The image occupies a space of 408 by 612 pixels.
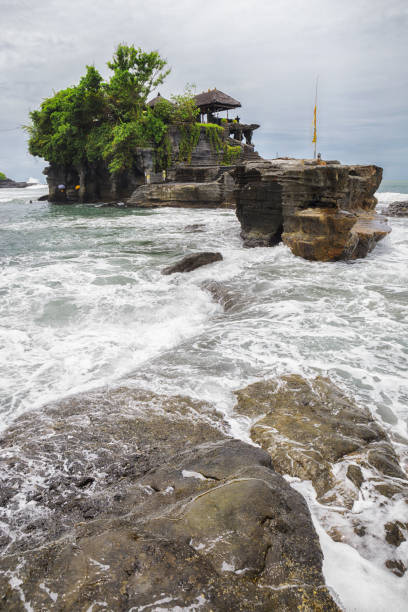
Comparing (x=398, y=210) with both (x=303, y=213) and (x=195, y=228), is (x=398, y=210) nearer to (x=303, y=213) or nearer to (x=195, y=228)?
(x=195, y=228)

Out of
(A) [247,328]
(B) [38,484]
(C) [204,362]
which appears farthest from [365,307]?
(B) [38,484]

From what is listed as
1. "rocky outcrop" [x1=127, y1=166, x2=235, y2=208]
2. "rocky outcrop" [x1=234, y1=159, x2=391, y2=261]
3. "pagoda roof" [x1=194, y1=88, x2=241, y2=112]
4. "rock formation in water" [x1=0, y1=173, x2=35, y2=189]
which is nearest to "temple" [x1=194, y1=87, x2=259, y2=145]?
"pagoda roof" [x1=194, y1=88, x2=241, y2=112]

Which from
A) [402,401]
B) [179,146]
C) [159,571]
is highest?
[179,146]

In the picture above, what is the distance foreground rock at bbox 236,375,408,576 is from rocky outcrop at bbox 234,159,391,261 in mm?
5838

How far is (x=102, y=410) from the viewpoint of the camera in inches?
127

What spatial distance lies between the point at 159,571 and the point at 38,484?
128 centimetres

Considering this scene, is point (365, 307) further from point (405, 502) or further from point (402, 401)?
point (405, 502)

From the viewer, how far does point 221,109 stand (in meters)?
31.8

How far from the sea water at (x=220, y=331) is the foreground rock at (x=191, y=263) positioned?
28 cm

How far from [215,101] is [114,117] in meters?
8.78

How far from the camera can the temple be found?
3030 cm

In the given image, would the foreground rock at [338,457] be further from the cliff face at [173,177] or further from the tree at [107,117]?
the tree at [107,117]

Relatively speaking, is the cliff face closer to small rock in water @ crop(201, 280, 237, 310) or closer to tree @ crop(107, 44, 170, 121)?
tree @ crop(107, 44, 170, 121)

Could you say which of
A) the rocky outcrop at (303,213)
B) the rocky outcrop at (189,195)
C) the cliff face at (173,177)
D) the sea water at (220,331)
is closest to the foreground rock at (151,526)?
the sea water at (220,331)
